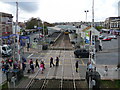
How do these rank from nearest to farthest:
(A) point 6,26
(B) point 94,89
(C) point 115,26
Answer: (B) point 94,89, (A) point 6,26, (C) point 115,26

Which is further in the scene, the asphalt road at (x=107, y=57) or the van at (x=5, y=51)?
the van at (x=5, y=51)

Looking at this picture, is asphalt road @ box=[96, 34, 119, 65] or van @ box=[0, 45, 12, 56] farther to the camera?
van @ box=[0, 45, 12, 56]

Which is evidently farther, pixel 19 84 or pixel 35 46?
pixel 35 46

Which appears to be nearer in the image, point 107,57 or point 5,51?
point 107,57

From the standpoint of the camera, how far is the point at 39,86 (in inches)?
444

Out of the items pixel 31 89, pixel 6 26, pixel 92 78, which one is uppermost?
pixel 6 26

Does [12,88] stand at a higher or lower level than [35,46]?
lower

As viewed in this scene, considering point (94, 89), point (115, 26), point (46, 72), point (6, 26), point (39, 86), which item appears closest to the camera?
point (94, 89)

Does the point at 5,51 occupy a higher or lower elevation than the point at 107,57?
higher

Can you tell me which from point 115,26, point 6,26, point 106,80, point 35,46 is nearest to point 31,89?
point 106,80

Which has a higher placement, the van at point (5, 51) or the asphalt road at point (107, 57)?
the van at point (5, 51)

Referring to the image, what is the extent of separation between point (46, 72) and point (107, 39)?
35177mm

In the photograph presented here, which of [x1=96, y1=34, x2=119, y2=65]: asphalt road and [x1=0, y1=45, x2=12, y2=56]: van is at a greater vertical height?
[x1=0, y1=45, x2=12, y2=56]: van

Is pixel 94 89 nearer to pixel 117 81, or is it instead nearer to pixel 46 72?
pixel 117 81
